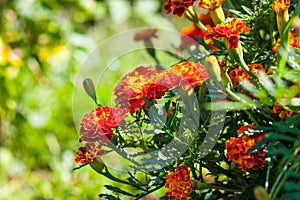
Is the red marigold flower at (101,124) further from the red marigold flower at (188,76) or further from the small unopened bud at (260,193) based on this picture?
the small unopened bud at (260,193)

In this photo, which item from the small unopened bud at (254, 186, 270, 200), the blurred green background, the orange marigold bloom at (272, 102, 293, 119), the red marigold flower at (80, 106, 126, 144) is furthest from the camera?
the blurred green background

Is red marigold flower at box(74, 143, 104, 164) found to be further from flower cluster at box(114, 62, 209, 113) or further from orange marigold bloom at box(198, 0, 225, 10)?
orange marigold bloom at box(198, 0, 225, 10)

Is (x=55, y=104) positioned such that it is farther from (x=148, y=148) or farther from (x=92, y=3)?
(x=148, y=148)

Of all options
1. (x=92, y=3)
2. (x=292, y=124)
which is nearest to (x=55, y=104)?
(x=92, y=3)

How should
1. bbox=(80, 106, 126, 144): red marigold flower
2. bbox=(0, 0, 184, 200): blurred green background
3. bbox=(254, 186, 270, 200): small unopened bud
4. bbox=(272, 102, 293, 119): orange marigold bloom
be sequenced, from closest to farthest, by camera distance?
bbox=(254, 186, 270, 200): small unopened bud → bbox=(272, 102, 293, 119): orange marigold bloom → bbox=(80, 106, 126, 144): red marigold flower → bbox=(0, 0, 184, 200): blurred green background

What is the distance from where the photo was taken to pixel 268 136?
0.70m

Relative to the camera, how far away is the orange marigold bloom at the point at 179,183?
2.90ft

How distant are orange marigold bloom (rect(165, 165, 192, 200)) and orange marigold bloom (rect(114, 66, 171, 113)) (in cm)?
12

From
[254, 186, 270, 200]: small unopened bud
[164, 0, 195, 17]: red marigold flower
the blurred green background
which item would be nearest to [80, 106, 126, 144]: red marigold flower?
[164, 0, 195, 17]: red marigold flower

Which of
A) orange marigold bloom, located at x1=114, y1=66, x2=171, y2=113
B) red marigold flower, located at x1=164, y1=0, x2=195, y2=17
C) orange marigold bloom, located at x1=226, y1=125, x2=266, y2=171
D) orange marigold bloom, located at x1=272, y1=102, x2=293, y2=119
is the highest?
red marigold flower, located at x1=164, y1=0, x2=195, y2=17

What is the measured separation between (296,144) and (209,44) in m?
0.61

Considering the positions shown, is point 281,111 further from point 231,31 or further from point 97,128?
point 97,128

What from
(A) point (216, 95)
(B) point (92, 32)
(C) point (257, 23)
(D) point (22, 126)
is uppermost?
(B) point (92, 32)

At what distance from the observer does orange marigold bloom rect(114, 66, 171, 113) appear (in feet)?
3.05
